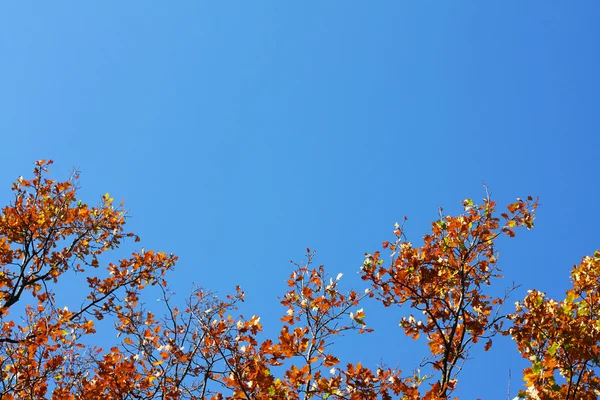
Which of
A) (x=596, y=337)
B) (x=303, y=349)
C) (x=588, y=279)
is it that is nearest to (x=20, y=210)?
(x=303, y=349)

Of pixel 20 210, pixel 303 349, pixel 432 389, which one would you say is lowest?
pixel 432 389

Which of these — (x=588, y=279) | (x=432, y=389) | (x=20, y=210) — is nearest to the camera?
(x=432, y=389)

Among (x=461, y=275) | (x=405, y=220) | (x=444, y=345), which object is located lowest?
(x=444, y=345)

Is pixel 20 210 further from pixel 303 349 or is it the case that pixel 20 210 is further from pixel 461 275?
pixel 461 275

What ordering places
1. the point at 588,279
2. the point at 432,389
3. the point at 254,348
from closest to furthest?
the point at 432,389, the point at 254,348, the point at 588,279

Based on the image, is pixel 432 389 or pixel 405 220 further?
pixel 405 220

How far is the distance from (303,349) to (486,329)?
105 inches

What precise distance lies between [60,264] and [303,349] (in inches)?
213

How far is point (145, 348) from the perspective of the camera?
6.40 metres

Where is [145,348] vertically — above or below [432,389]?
above

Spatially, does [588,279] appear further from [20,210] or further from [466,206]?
[20,210]

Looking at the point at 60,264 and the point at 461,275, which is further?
the point at 60,264

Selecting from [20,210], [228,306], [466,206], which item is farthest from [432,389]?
[20,210]

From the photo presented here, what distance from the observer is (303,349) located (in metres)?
5.32
